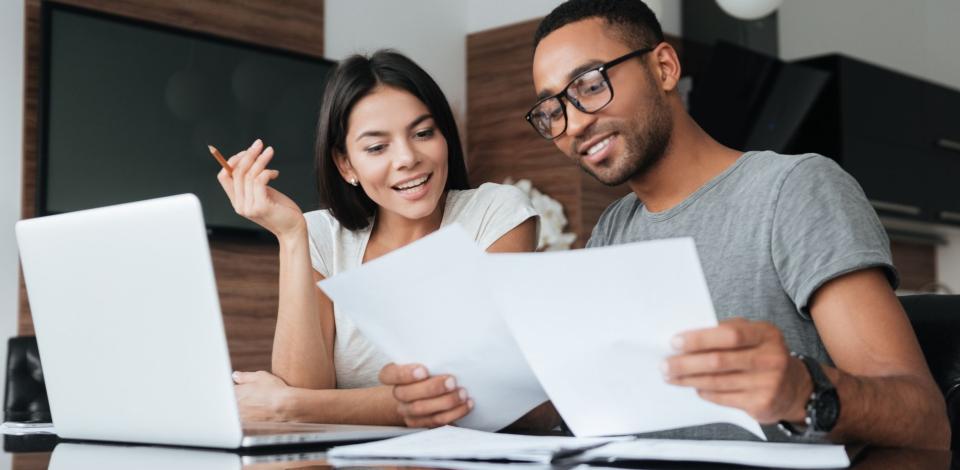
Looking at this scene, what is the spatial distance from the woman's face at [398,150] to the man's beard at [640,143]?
1.27 feet

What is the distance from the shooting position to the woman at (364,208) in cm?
149

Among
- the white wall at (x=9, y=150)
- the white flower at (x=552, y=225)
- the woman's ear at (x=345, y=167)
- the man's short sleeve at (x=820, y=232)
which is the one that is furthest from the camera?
the white flower at (x=552, y=225)

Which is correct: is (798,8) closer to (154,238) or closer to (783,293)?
(783,293)

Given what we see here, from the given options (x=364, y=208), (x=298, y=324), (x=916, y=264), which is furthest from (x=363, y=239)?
(x=916, y=264)

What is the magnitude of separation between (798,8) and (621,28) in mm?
4102

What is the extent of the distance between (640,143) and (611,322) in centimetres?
61

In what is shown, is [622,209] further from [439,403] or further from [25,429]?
[25,429]

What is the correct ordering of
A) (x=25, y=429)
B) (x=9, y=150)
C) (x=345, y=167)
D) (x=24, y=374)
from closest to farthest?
(x=25, y=429) → (x=345, y=167) → (x=24, y=374) → (x=9, y=150)

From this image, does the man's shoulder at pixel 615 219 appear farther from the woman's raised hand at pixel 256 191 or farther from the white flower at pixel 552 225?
the white flower at pixel 552 225

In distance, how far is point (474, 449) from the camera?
0.86 metres

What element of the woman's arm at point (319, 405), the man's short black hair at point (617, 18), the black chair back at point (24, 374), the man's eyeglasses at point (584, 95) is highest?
the man's short black hair at point (617, 18)

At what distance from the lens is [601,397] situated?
91 centimetres

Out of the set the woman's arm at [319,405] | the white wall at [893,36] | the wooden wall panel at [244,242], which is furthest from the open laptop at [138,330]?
the white wall at [893,36]

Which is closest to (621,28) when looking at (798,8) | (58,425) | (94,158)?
(58,425)
